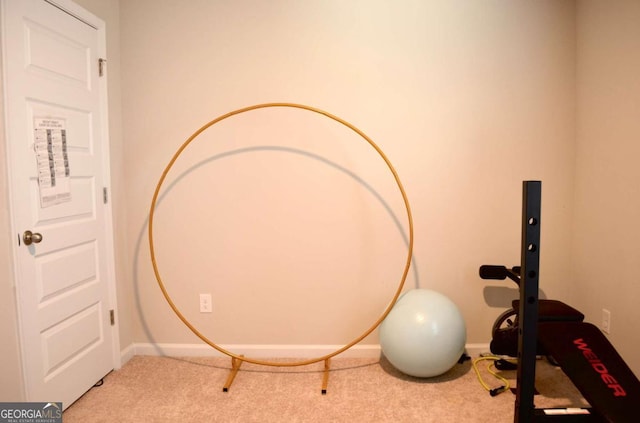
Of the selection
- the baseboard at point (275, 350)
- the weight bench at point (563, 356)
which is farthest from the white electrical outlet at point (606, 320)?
the baseboard at point (275, 350)

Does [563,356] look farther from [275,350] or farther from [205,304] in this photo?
[205,304]

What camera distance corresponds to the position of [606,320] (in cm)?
240

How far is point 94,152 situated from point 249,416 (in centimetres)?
180

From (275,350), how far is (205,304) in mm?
594

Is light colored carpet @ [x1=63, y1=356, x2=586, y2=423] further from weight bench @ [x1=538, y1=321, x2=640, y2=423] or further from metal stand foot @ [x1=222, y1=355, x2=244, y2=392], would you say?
weight bench @ [x1=538, y1=321, x2=640, y2=423]

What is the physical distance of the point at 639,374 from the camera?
2.17 m

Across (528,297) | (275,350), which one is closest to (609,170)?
(528,297)

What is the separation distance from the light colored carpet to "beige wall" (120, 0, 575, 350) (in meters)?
0.29

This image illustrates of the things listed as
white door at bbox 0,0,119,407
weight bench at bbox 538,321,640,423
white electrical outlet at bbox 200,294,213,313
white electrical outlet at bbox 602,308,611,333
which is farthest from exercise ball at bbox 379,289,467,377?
white door at bbox 0,0,119,407

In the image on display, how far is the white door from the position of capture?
1.86m

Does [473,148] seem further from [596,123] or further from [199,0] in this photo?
[199,0]

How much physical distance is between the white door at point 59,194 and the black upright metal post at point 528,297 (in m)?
2.25

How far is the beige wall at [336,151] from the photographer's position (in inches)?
103

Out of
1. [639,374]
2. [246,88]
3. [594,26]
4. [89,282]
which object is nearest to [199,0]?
[246,88]
